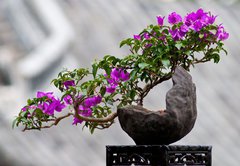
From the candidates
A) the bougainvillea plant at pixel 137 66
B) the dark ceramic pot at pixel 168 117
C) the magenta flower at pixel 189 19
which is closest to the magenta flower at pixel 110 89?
the bougainvillea plant at pixel 137 66

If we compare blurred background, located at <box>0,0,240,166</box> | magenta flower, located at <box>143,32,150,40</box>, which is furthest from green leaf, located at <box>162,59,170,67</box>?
blurred background, located at <box>0,0,240,166</box>

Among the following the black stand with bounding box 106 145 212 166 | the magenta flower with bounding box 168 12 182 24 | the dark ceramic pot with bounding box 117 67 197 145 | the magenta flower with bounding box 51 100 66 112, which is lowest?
the black stand with bounding box 106 145 212 166

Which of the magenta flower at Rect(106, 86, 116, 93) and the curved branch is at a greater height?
the magenta flower at Rect(106, 86, 116, 93)

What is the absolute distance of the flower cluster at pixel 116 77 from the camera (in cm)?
245

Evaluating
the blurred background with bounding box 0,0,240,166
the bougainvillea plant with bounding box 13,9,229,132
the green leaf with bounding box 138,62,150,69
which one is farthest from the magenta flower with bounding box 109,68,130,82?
the blurred background with bounding box 0,0,240,166

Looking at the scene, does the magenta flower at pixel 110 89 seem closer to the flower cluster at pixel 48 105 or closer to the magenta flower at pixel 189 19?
the flower cluster at pixel 48 105

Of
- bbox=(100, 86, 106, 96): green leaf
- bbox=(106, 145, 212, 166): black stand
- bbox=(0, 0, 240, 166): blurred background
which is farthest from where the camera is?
bbox=(0, 0, 240, 166): blurred background

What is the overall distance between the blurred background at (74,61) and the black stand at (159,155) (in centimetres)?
134

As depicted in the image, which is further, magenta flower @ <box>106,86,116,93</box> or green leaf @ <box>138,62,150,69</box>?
magenta flower @ <box>106,86,116,93</box>

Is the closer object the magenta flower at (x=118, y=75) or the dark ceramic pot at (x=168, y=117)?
the dark ceramic pot at (x=168, y=117)

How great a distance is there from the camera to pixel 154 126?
7.72 ft

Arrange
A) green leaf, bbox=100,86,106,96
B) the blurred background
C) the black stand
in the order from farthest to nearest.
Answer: the blurred background → green leaf, bbox=100,86,106,96 → the black stand

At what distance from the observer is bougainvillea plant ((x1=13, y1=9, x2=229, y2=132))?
2.39 m

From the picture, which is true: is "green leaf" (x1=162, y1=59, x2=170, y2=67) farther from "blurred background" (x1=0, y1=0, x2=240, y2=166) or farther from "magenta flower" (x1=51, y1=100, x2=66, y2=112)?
"blurred background" (x1=0, y1=0, x2=240, y2=166)
